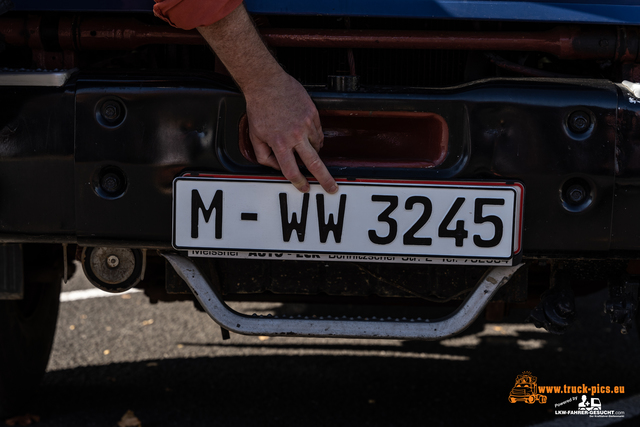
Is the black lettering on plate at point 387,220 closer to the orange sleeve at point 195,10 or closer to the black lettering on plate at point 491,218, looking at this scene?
the black lettering on plate at point 491,218

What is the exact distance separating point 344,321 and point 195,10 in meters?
0.88

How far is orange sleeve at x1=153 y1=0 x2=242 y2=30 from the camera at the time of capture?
5.17 ft

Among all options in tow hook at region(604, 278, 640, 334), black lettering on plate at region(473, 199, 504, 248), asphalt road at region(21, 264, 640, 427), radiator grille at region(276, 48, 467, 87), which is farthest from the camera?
asphalt road at region(21, 264, 640, 427)

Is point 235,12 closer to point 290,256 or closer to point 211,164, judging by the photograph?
point 211,164

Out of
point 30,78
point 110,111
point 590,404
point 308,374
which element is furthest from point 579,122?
point 308,374

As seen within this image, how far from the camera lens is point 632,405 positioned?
2.51m

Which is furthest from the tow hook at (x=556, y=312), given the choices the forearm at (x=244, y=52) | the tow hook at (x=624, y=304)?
the forearm at (x=244, y=52)

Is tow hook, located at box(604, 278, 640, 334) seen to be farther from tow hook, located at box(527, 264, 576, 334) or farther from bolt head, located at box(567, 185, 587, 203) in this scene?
bolt head, located at box(567, 185, 587, 203)

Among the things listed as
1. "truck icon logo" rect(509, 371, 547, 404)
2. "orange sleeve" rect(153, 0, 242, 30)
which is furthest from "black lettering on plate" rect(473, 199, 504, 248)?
"truck icon logo" rect(509, 371, 547, 404)

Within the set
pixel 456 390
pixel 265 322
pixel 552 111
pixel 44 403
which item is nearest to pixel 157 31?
pixel 265 322

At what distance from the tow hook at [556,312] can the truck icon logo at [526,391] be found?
0.76 m

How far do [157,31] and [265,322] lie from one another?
0.86 m

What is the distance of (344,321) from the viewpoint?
5.91 feet

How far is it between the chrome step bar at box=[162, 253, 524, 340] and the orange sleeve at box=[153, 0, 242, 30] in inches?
24.4
